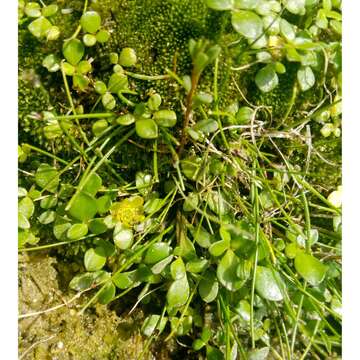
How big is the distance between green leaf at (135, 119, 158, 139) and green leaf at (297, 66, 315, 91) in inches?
10.5

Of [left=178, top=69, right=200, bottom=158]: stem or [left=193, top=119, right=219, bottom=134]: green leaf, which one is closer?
[left=178, top=69, right=200, bottom=158]: stem

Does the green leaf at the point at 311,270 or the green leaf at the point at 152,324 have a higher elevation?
the green leaf at the point at 311,270

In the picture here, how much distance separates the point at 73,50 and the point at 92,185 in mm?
243

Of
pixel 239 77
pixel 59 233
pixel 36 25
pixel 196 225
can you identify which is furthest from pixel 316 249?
pixel 36 25

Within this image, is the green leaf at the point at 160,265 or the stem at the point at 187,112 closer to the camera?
the stem at the point at 187,112

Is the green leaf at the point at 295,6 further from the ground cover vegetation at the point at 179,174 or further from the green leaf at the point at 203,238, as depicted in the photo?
the green leaf at the point at 203,238

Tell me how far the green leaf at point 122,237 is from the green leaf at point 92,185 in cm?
7

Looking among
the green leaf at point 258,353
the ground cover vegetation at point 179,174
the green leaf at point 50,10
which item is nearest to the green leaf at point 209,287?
the ground cover vegetation at point 179,174

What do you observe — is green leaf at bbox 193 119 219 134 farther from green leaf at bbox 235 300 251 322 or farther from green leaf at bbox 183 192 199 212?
green leaf at bbox 235 300 251 322

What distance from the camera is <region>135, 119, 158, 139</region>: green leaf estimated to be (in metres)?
0.94

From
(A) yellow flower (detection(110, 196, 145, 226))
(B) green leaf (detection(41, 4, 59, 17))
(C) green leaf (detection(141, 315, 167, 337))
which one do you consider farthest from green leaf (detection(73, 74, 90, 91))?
(C) green leaf (detection(141, 315, 167, 337))

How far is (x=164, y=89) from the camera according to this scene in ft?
3.25

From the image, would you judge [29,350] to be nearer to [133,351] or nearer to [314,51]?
[133,351]

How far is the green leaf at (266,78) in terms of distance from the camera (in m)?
0.96
